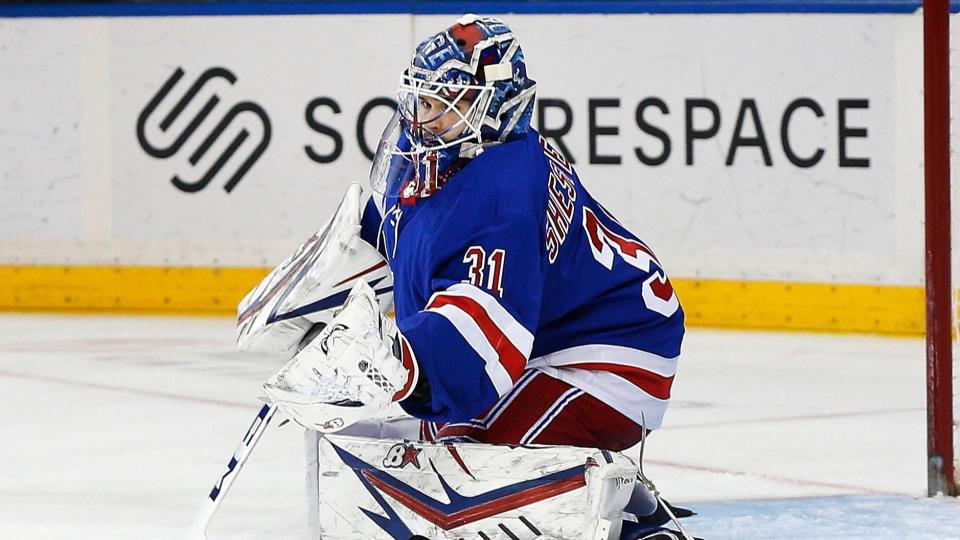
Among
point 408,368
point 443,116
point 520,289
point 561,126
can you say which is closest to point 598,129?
point 561,126

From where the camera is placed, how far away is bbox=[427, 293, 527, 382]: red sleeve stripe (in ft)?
6.81

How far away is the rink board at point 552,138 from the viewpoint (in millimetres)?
5957

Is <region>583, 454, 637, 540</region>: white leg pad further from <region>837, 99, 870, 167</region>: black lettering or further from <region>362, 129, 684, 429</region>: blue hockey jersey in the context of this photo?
<region>837, 99, 870, 167</region>: black lettering

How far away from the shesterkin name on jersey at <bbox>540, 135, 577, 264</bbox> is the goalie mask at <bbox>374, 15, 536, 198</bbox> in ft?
0.26

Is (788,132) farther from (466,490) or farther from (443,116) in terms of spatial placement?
(466,490)

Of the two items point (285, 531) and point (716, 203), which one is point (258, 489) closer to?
point (285, 531)

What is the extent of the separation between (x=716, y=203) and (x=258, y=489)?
10.1 ft

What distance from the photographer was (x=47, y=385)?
15.6 ft

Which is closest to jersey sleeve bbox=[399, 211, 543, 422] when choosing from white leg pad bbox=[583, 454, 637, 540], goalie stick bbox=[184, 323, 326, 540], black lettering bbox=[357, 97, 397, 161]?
white leg pad bbox=[583, 454, 637, 540]

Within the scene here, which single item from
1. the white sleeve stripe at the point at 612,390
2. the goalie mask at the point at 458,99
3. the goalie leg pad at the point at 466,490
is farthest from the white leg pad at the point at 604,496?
the goalie mask at the point at 458,99

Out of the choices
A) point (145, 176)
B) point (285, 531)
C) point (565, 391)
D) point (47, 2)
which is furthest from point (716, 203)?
point (565, 391)

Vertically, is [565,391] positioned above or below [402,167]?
below

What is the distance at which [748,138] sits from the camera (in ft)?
19.9

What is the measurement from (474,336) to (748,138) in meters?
4.12
